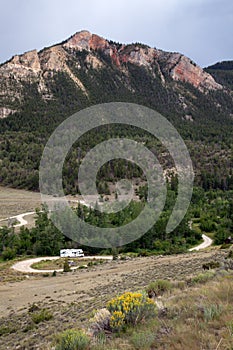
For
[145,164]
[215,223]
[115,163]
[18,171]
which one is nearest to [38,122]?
[18,171]

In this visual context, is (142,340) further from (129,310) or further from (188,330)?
(129,310)

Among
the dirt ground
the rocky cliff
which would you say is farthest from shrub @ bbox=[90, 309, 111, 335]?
the rocky cliff

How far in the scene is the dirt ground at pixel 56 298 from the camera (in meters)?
10.1

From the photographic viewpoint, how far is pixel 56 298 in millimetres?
16594

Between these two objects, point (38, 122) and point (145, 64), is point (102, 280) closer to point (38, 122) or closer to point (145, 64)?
point (38, 122)

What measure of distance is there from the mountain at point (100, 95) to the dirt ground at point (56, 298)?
197 feet

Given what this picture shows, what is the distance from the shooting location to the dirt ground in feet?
33.0

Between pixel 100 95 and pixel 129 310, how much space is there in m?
142

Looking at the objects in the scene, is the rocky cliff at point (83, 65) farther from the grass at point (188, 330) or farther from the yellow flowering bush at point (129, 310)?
the grass at point (188, 330)

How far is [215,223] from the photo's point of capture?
51.1 meters

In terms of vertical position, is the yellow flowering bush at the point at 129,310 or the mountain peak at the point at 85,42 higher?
the mountain peak at the point at 85,42

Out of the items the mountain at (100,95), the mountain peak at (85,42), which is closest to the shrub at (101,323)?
the mountain at (100,95)

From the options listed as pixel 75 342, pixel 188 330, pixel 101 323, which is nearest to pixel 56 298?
pixel 101 323

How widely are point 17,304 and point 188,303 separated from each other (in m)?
11.3
